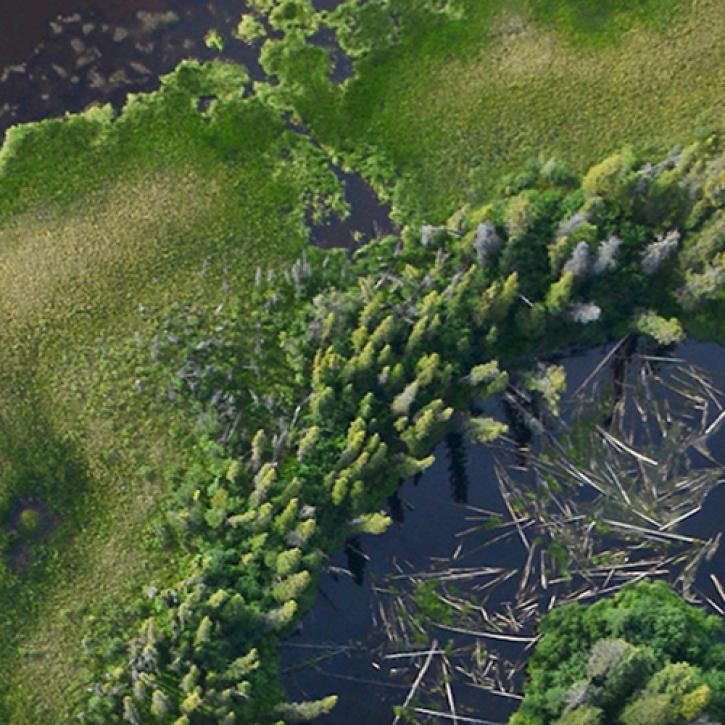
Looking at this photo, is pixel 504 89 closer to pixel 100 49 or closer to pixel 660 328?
pixel 660 328

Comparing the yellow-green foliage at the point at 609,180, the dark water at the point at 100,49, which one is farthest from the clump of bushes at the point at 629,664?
the dark water at the point at 100,49

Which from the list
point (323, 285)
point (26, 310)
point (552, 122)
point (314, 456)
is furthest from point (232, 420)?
point (552, 122)

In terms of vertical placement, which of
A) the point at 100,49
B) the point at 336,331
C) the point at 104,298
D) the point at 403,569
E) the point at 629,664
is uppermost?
the point at 100,49

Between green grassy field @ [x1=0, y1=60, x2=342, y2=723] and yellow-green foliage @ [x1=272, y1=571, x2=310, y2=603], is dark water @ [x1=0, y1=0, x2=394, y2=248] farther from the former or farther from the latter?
yellow-green foliage @ [x1=272, y1=571, x2=310, y2=603]

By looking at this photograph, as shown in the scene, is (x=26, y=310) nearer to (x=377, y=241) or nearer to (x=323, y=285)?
(x=323, y=285)

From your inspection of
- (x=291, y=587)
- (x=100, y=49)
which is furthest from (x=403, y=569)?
(x=100, y=49)
